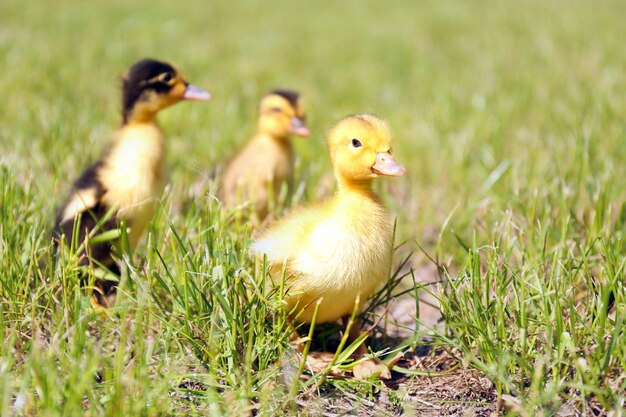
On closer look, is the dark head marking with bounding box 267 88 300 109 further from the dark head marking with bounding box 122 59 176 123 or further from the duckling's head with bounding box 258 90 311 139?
the dark head marking with bounding box 122 59 176 123

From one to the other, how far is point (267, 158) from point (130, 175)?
1052mm

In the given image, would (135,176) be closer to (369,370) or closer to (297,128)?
(297,128)

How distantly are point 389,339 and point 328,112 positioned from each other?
3.52m

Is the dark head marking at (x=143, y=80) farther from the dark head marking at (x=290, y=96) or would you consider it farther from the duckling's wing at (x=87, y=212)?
the dark head marking at (x=290, y=96)

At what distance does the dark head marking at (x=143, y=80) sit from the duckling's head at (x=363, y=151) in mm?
1529

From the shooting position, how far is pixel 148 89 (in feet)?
12.6

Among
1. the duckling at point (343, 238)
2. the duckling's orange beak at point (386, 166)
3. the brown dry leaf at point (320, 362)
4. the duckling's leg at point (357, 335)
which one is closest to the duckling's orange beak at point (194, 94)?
the duckling at point (343, 238)

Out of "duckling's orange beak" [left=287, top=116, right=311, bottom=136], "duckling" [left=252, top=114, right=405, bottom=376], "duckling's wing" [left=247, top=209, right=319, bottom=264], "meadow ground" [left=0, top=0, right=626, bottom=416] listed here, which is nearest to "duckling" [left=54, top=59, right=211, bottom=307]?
"meadow ground" [left=0, top=0, right=626, bottom=416]

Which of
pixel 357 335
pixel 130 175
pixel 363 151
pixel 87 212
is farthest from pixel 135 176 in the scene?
pixel 357 335

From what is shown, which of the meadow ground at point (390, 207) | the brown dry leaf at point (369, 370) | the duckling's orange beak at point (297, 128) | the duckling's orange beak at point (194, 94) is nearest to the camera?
the meadow ground at point (390, 207)

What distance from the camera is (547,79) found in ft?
22.8

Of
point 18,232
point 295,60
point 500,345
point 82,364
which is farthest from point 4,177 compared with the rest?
point 295,60

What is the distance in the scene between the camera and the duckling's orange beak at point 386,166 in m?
2.62

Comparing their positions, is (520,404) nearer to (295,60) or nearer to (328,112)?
(328,112)
